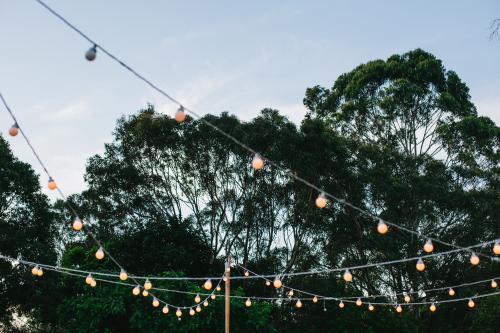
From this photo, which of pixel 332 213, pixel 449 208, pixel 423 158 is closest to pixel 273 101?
pixel 332 213

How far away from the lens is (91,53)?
360 cm

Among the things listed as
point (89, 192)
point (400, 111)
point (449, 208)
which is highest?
point (400, 111)

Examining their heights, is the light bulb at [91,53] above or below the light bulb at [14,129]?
above

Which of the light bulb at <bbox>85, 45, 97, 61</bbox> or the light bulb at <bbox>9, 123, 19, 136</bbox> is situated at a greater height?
the light bulb at <bbox>85, 45, 97, 61</bbox>

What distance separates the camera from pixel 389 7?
38.2ft

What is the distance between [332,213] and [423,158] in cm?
373

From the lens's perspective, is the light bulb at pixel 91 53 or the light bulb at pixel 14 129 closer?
the light bulb at pixel 91 53

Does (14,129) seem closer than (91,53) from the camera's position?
No

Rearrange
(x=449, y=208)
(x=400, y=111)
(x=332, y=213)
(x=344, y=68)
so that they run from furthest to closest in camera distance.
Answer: (x=344, y=68) < (x=400, y=111) < (x=332, y=213) < (x=449, y=208)

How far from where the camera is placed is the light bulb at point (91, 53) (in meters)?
3.59

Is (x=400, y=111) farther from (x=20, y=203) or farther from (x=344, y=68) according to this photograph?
(x=20, y=203)

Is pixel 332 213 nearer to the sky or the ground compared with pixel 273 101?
nearer to the ground

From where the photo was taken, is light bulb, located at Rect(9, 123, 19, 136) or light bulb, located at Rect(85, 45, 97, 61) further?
light bulb, located at Rect(9, 123, 19, 136)

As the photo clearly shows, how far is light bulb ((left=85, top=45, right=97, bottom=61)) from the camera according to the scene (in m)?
3.59
